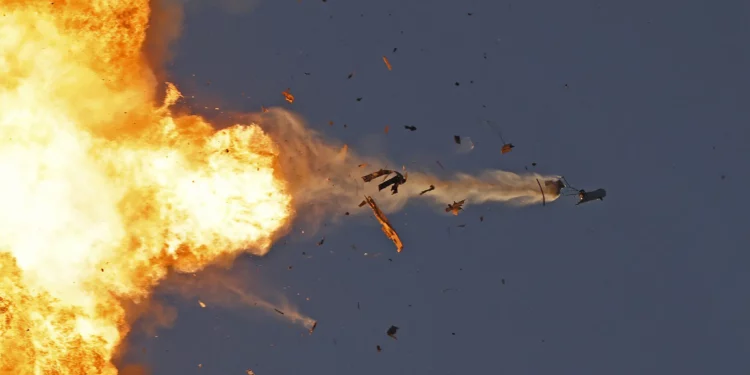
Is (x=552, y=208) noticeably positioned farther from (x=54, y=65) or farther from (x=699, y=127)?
(x=54, y=65)

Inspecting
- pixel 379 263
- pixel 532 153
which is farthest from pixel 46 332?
pixel 532 153

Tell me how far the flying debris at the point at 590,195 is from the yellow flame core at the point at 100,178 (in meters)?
2.33

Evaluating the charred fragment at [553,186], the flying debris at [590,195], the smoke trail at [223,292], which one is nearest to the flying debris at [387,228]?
the smoke trail at [223,292]

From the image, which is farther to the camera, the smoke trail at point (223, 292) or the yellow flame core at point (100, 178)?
the smoke trail at point (223, 292)

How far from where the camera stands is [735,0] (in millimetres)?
5004

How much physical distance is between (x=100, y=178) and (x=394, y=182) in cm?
232

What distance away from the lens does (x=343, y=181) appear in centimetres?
495

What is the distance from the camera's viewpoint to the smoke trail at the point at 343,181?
4.92 metres

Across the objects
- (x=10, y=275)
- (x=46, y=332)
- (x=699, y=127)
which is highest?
(x=699, y=127)

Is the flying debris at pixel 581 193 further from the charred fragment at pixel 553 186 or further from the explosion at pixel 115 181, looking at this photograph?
the explosion at pixel 115 181

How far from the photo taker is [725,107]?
16.4 ft

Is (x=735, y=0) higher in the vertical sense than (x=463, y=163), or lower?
higher

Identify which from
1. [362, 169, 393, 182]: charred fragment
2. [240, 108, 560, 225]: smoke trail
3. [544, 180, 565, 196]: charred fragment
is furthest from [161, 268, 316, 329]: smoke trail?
[544, 180, 565, 196]: charred fragment

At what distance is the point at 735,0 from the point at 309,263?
405 centimetres
